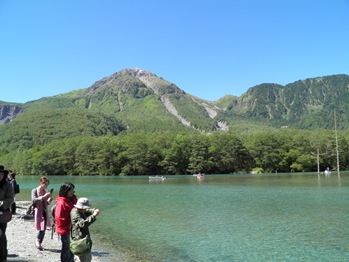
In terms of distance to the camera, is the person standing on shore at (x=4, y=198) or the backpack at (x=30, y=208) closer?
the person standing on shore at (x=4, y=198)

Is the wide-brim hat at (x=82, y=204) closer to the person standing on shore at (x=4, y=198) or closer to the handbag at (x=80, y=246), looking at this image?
the handbag at (x=80, y=246)

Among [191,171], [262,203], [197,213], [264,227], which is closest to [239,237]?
[264,227]

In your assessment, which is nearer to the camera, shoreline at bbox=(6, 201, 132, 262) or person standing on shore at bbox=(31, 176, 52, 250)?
shoreline at bbox=(6, 201, 132, 262)

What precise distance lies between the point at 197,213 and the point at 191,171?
11248 centimetres

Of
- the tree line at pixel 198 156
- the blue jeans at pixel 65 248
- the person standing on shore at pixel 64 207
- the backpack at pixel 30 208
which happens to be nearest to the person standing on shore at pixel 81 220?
the person standing on shore at pixel 64 207

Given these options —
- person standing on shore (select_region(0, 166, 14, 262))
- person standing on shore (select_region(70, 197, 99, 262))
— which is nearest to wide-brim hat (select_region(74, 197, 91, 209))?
person standing on shore (select_region(70, 197, 99, 262))

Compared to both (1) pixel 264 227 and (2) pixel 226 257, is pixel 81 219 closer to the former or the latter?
(2) pixel 226 257

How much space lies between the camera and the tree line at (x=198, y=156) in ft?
459

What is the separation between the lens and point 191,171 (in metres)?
141

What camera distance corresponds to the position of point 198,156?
140500 millimetres

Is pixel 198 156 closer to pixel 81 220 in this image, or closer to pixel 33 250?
pixel 33 250

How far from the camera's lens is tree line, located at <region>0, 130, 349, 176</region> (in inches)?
5507

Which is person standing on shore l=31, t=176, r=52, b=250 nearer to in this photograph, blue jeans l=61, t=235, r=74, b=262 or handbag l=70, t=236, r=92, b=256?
blue jeans l=61, t=235, r=74, b=262

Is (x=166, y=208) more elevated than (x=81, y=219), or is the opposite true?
(x=81, y=219)
